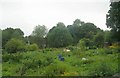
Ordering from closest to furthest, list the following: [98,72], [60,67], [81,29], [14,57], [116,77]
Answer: [116,77]
[98,72]
[60,67]
[14,57]
[81,29]

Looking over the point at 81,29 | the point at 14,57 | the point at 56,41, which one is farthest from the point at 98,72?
the point at 81,29

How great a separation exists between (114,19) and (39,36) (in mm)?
31097

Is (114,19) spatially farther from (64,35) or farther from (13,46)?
(64,35)

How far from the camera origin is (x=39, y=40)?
4791 centimetres

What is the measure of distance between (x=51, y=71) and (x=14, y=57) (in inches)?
295

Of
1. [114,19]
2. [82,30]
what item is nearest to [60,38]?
[82,30]

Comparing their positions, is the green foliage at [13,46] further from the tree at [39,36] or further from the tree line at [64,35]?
the tree at [39,36]

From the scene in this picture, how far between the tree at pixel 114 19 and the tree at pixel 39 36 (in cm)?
2943

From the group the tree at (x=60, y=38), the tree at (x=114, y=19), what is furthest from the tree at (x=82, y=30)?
the tree at (x=114, y=19)

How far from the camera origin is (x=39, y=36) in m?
48.6

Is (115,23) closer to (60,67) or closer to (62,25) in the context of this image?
(60,67)

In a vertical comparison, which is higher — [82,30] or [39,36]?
[82,30]

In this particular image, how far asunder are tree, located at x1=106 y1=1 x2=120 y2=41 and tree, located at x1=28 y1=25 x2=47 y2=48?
29.4m

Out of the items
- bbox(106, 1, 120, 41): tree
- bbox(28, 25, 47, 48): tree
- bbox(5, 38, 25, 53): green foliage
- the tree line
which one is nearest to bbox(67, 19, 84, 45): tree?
the tree line
